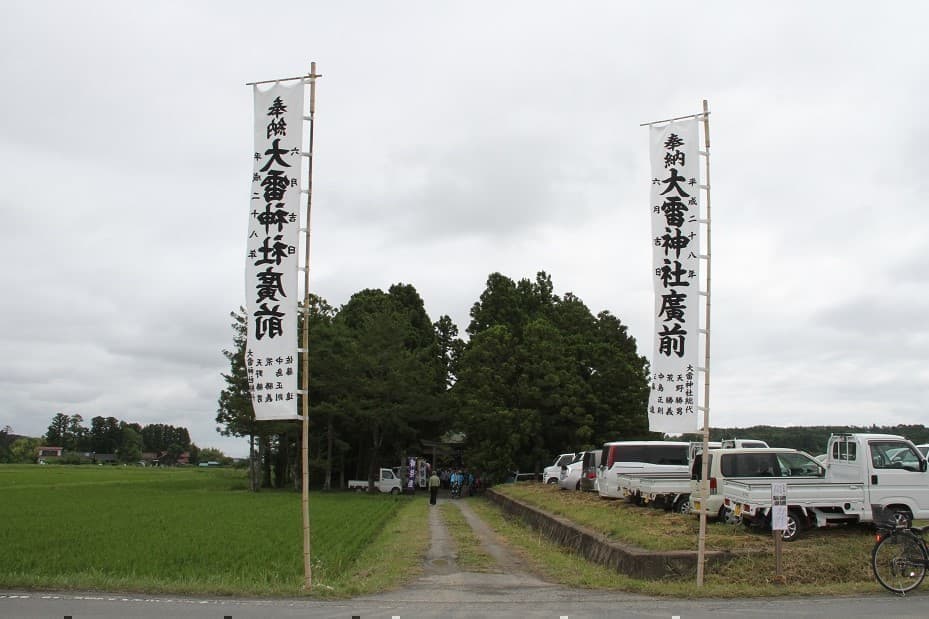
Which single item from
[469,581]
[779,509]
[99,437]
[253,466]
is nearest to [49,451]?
[99,437]

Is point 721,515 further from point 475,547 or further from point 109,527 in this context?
point 109,527

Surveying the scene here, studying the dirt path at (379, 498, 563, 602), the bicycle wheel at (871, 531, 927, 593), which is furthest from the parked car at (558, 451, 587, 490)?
the bicycle wheel at (871, 531, 927, 593)

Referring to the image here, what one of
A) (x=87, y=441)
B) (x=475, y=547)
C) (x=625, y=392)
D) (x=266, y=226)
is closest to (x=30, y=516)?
(x=475, y=547)

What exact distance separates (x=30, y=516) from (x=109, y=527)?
5.35 metres

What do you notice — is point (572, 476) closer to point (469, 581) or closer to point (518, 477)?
point (518, 477)

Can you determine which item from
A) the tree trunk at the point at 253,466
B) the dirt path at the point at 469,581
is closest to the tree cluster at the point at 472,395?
the tree trunk at the point at 253,466

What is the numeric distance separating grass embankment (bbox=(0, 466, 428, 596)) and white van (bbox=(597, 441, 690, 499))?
528 centimetres

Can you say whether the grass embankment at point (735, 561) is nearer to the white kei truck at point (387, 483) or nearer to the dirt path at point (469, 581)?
the dirt path at point (469, 581)

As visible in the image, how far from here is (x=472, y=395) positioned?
124 ft

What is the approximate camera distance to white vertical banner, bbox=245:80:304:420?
9211 millimetres

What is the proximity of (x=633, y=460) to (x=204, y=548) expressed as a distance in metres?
11.8

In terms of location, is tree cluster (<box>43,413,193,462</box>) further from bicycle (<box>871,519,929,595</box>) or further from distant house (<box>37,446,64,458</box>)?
bicycle (<box>871,519,929,595</box>)

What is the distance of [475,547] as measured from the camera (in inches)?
612

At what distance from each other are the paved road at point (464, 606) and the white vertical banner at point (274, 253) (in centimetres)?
226
